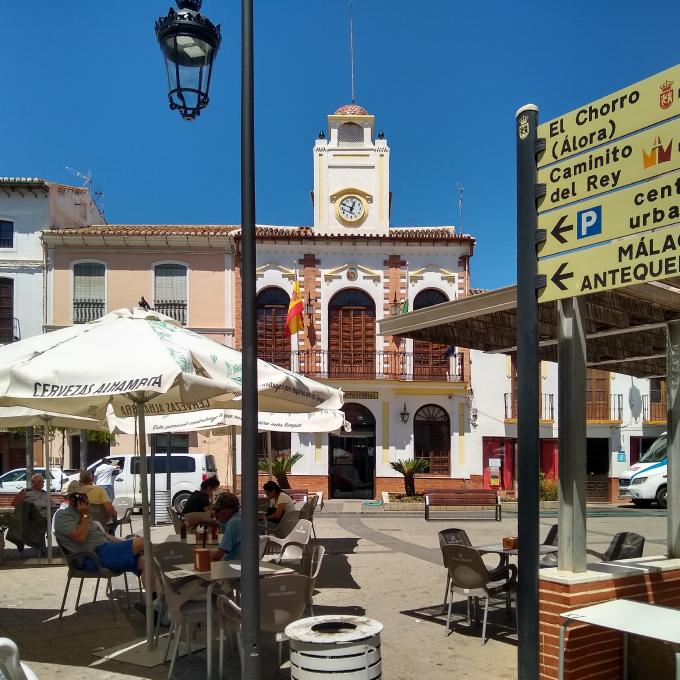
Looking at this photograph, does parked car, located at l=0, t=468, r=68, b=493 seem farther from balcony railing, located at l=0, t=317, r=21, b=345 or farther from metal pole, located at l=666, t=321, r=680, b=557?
metal pole, located at l=666, t=321, r=680, b=557

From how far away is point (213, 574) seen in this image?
20.1 ft

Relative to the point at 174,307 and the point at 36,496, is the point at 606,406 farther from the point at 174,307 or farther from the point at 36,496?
the point at 36,496

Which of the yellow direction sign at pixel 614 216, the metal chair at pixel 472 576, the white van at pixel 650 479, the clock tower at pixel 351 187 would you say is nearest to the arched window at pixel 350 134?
the clock tower at pixel 351 187

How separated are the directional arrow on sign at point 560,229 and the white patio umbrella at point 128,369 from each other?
261 cm

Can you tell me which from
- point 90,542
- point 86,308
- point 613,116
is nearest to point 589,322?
point 613,116

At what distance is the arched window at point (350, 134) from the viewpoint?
27.5m

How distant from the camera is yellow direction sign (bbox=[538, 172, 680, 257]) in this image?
4.08 m

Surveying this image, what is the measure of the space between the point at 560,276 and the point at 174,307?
23436 mm

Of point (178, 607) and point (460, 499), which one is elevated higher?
point (178, 607)

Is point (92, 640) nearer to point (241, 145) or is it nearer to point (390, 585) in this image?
point (390, 585)

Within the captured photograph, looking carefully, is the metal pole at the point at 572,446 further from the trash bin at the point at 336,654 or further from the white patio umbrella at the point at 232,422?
the white patio umbrella at the point at 232,422

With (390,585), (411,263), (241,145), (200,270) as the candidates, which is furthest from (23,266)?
(241,145)

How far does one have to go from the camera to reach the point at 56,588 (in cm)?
938

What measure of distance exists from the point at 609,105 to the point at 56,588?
8.41 m
